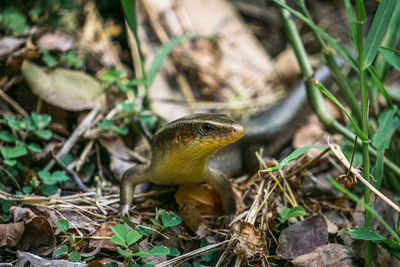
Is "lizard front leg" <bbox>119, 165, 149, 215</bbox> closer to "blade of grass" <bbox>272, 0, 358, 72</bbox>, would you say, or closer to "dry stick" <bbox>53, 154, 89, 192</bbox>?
"dry stick" <bbox>53, 154, 89, 192</bbox>

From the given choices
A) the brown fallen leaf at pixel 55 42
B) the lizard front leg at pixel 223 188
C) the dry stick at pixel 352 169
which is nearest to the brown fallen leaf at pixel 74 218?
the lizard front leg at pixel 223 188

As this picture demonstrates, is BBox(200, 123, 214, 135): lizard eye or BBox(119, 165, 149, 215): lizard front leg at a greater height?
BBox(200, 123, 214, 135): lizard eye

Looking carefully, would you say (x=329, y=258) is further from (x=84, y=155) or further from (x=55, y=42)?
(x=55, y=42)

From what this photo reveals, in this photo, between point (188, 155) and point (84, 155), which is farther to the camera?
point (84, 155)

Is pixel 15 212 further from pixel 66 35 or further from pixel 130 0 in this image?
pixel 66 35

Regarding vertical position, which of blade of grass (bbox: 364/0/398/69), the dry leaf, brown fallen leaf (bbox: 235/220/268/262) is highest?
the dry leaf

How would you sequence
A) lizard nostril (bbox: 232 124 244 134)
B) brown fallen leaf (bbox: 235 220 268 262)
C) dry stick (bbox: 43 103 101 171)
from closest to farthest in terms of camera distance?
brown fallen leaf (bbox: 235 220 268 262) < lizard nostril (bbox: 232 124 244 134) < dry stick (bbox: 43 103 101 171)

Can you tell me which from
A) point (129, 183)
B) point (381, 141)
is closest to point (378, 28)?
point (381, 141)

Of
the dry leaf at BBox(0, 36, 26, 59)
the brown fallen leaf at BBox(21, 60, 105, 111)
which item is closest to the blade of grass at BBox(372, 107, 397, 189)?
the brown fallen leaf at BBox(21, 60, 105, 111)

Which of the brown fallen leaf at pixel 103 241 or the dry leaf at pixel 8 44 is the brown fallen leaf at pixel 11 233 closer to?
the brown fallen leaf at pixel 103 241
